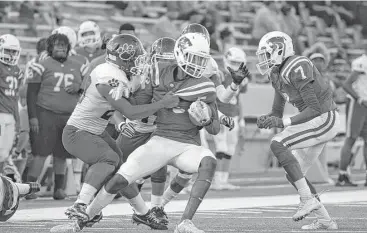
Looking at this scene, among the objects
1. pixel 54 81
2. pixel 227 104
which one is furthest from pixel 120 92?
pixel 227 104

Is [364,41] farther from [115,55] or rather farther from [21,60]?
[115,55]

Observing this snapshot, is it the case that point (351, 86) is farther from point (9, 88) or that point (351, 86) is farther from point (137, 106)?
point (137, 106)

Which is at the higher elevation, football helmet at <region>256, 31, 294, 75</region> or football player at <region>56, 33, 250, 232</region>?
football helmet at <region>256, 31, 294, 75</region>

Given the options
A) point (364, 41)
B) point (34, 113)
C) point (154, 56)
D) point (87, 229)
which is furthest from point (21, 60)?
point (364, 41)

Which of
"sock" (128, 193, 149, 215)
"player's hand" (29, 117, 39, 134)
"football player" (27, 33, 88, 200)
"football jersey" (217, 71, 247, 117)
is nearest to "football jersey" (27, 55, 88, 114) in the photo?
"football player" (27, 33, 88, 200)

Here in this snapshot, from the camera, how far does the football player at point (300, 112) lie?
25.4ft

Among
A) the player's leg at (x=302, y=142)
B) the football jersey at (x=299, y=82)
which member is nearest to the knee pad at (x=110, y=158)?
the player's leg at (x=302, y=142)

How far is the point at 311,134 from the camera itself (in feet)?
26.4

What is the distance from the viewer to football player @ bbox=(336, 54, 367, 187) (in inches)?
508

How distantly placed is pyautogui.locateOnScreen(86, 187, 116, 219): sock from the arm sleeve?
3.81 m

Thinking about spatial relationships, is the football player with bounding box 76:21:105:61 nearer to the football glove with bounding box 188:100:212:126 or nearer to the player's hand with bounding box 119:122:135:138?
the player's hand with bounding box 119:122:135:138

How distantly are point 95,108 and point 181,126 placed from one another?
73cm

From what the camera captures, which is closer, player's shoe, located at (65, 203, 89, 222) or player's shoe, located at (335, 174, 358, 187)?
player's shoe, located at (65, 203, 89, 222)

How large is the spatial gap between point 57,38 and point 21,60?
11.2 ft
